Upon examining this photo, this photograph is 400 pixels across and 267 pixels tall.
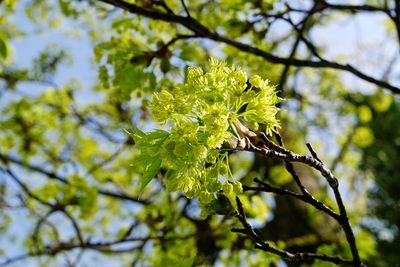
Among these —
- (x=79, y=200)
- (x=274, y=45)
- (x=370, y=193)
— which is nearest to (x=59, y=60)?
(x=79, y=200)

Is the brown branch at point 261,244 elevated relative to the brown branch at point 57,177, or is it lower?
lower

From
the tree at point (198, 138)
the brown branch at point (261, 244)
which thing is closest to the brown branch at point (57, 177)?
the tree at point (198, 138)

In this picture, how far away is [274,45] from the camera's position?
150 inches

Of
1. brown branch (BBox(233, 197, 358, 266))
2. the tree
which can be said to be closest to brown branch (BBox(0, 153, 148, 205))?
the tree

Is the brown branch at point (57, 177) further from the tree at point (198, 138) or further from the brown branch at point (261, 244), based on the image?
the brown branch at point (261, 244)

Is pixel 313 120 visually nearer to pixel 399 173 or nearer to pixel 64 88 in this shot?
pixel 64 88

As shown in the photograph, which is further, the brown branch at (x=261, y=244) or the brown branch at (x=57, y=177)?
the brown branch at (x=57, y=177)

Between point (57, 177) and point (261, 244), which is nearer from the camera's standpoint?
point (261, 244)

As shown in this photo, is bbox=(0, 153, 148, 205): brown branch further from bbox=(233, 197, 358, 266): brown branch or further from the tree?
bbox=(233, 197, 358, 266): brown branch

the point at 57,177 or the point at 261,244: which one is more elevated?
the point at 57,177

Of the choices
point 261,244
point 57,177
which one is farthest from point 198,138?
point 57,177

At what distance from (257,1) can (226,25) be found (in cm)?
28

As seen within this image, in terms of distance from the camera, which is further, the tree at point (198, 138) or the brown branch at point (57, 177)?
the brown branch at point (57, 177)

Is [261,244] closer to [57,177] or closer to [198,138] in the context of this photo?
[198,138]
